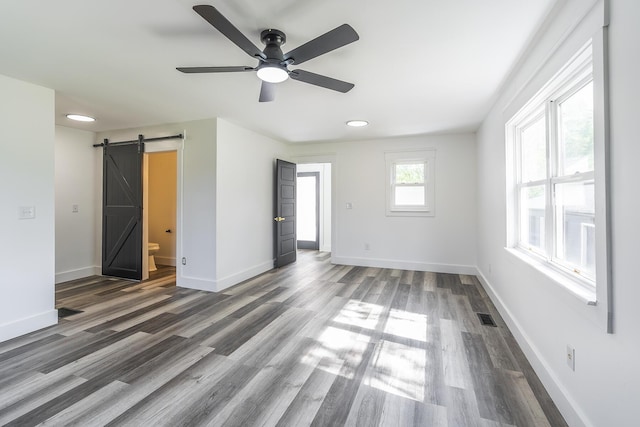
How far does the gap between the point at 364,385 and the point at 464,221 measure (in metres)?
3.86

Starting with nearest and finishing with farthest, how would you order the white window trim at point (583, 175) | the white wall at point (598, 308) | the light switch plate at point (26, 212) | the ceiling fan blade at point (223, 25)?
the white wall at point (598, 308), the white window trim at point (583, 175), the ceiling fan blade at point (223, 25), the light switch plate at point (26, 212)

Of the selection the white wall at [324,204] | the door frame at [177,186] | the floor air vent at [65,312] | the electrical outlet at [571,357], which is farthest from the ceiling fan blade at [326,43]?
the white wall at [324,204]

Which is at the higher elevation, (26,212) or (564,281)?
(26,212)

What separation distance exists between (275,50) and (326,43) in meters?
0.41

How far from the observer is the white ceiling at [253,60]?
1738 millimetres

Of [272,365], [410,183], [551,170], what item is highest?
[410,183]

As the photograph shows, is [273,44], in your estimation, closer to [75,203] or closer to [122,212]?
[122,212]

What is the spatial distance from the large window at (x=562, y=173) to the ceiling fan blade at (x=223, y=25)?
1849 millimetres

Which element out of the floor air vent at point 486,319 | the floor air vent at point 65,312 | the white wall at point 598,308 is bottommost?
the floor air vent at point 486,319

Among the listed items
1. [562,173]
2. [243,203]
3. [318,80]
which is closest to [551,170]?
[562,173]

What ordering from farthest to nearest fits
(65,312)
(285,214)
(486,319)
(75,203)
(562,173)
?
1. (285,214)
2. (75,203)
3. (65,312)
4. (486,319)
5. (562,173)

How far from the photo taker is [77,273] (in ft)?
15.3

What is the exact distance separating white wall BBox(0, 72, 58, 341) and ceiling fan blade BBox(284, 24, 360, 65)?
275cm

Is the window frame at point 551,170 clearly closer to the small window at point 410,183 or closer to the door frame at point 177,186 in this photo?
the small window at point 410,183
